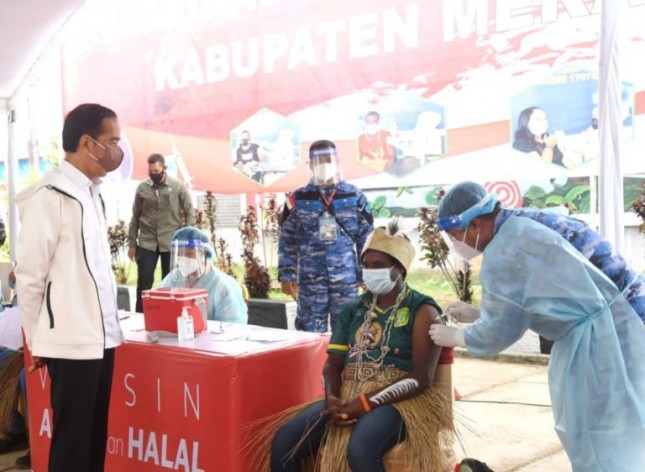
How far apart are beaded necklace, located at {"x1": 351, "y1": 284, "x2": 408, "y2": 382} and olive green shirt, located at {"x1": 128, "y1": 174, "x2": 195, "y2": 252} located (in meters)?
3.77

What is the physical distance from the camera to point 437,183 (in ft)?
18.6

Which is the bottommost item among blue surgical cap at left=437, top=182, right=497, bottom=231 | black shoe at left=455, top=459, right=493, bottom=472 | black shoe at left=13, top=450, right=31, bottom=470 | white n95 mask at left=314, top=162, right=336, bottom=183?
black shoe at left=13, top=450, right=31, bottom=470

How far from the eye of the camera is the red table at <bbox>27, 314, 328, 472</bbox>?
2635mm

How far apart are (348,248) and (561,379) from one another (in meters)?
1.86

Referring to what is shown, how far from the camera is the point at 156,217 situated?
631cm

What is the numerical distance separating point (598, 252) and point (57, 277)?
1594 mm

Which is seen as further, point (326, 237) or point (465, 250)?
point (326, 237)

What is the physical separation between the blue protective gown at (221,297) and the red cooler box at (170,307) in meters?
0.50

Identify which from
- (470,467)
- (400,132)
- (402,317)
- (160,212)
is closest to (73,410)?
(402,317)

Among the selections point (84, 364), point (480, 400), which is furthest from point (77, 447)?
point (480, 400)

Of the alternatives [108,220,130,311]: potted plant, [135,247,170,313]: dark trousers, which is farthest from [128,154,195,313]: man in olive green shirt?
[108,220,130,311]: potted plant

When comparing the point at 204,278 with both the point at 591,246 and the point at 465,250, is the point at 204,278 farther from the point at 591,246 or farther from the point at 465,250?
the point at 591,246

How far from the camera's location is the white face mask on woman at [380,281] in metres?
2.69

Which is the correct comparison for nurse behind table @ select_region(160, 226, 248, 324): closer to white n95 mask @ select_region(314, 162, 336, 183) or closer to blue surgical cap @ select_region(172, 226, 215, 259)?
blue surgical cap @ select_region(172, 226, 215, 259)
